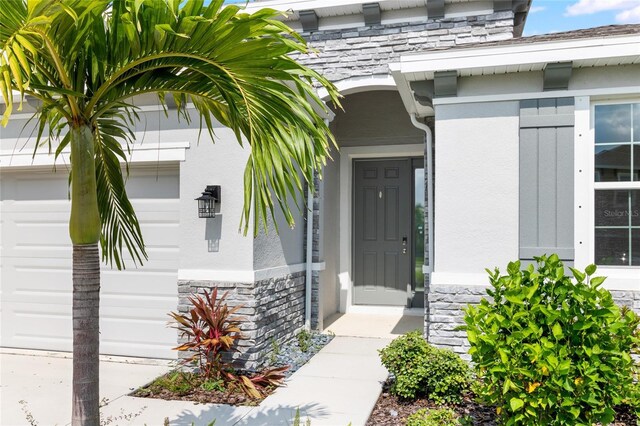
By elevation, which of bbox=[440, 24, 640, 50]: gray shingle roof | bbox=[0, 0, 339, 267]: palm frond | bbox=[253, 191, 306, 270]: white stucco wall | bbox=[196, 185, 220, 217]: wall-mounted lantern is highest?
bbox=[440, 24, 640, 50]: gray shingle roof

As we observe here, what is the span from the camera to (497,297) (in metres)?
3.46

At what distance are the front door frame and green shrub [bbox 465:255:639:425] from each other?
4.79m

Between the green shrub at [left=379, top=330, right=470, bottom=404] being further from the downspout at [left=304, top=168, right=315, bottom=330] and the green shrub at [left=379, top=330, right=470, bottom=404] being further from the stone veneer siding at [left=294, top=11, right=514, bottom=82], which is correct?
the stone veneer siding at [left=294, top=11, right=514, bottom=82]

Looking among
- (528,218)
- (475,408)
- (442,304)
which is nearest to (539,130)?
(528,218)

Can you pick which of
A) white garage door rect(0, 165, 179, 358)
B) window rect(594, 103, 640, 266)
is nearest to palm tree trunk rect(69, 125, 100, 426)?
white garage door rect(0, 165, 179, 358)

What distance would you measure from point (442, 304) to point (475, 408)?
105 cm

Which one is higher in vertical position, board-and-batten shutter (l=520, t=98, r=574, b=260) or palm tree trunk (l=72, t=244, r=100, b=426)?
board-and-batten shutter (l=520, t=98, r=574, b=260)

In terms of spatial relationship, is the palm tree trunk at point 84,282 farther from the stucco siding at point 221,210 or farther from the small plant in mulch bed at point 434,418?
the stucco siding at point 221,210

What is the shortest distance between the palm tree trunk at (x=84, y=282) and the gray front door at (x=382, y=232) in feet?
18.9

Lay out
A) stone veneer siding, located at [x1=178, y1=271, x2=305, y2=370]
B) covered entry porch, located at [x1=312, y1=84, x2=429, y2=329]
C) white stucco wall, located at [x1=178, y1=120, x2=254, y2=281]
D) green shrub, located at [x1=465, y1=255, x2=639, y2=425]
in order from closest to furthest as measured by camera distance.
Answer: green shrub, located at [x1=465, y1=255, x2=639, y2=425] → stone veneer siding, located at [x1=178, y1=271, x2=305, y2=370] → white stucco wall, located at [x1=178, y1=120, x2=254, y2=281] → covered entry porch, located at [x1=312, y1=84, x2=429, y2=329]

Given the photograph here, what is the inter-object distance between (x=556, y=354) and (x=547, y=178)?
2.03 m

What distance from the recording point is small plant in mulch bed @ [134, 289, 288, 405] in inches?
175

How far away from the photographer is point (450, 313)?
4793 mm

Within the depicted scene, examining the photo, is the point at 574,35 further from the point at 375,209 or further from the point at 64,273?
the point at 64,273
